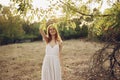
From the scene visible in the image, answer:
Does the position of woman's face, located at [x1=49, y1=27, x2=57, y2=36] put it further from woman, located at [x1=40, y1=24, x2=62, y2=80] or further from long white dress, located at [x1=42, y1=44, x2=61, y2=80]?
long white dress, located at [x1=42, y1=44, x2=61, y2=80]

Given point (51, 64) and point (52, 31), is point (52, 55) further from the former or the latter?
point (52, 31)

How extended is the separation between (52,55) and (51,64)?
203 millimetres

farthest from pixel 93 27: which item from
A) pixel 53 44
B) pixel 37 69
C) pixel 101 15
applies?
pixel 37 69

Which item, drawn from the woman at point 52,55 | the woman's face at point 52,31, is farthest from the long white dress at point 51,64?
the woman's face at point 52,31

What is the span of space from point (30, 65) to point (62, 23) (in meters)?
5.96

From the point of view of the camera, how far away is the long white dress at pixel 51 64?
659cm

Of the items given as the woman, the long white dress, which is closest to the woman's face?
the woman

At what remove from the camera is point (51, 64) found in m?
6.66

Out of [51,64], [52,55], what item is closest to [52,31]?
[52,55]

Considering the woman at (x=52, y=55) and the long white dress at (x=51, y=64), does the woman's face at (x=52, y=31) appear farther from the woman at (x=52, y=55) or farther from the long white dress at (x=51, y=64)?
the long white dress at (x=51, y=64)

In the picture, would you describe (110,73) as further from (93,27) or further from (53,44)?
(53,44)

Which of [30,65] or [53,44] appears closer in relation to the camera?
[53,44]

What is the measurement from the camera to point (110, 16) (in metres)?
7.23

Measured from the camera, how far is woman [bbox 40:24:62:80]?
6562 mm
